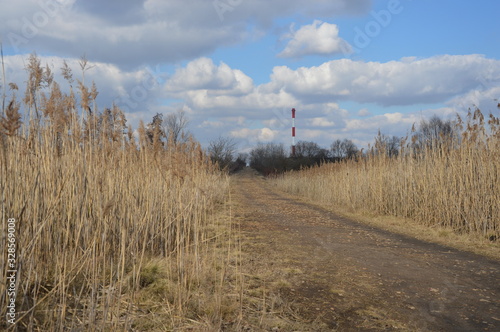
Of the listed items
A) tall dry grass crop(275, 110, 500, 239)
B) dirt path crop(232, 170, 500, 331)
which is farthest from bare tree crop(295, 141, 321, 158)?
dirt path crop(232, 170, 500, 331)

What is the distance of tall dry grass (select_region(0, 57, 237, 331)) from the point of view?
2.39 meters

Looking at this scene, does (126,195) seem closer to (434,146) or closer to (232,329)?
(232,329)

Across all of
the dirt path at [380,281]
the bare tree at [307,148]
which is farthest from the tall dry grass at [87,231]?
the bare tree at [307,148]

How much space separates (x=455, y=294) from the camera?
3.64m

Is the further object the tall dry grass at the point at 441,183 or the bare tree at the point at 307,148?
the bare tree at the point at 307,148

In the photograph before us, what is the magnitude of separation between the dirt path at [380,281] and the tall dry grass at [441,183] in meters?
1.31

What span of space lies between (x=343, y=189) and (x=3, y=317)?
11395mm

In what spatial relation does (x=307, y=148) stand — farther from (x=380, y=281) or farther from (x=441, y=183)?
(x=380, y=281)

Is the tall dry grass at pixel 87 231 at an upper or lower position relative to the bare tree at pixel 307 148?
lower

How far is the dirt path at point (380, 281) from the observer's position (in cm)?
300

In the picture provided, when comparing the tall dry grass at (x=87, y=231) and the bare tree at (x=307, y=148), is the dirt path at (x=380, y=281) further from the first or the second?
the bare tree at (x=307, y=148)

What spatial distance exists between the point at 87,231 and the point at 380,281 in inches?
117

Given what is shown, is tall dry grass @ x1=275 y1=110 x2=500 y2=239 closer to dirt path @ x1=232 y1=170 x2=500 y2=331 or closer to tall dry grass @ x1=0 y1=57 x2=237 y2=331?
dirt path @ x1=232 y1=170 x2=500 y2=331

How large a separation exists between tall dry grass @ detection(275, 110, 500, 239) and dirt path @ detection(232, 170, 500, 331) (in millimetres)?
1307
